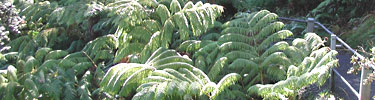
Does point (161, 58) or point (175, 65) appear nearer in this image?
point (175, 65)

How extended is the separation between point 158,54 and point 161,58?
14cm

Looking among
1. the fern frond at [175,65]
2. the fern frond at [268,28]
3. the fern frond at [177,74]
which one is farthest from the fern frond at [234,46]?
the fern frond at [177,74]

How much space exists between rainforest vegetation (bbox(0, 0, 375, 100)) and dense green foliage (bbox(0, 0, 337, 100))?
1 cm

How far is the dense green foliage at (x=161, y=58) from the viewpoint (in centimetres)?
463

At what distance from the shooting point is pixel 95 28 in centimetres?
707

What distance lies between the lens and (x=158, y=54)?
5.61m

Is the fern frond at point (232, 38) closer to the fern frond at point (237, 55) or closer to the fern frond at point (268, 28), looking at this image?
the fern frond at point (268, 28)

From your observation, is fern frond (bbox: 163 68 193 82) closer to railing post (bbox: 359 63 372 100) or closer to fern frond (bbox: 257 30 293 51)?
fern frond (bbox: 257 30 293 51)

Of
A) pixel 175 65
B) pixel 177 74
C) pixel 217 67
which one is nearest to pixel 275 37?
pixel 217 67

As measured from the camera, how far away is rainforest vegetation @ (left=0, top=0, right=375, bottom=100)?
4633 millimetres

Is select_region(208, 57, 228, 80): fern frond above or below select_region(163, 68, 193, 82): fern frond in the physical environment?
below

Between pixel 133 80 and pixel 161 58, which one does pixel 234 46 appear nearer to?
pixel 161 58

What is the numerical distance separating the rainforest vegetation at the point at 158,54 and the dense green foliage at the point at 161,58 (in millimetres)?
13

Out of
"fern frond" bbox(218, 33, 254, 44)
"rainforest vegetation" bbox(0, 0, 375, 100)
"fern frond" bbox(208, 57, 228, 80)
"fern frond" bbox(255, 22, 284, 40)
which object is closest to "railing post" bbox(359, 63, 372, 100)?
"rainforest vegetation" bbox(0, 0, 375, 100)
